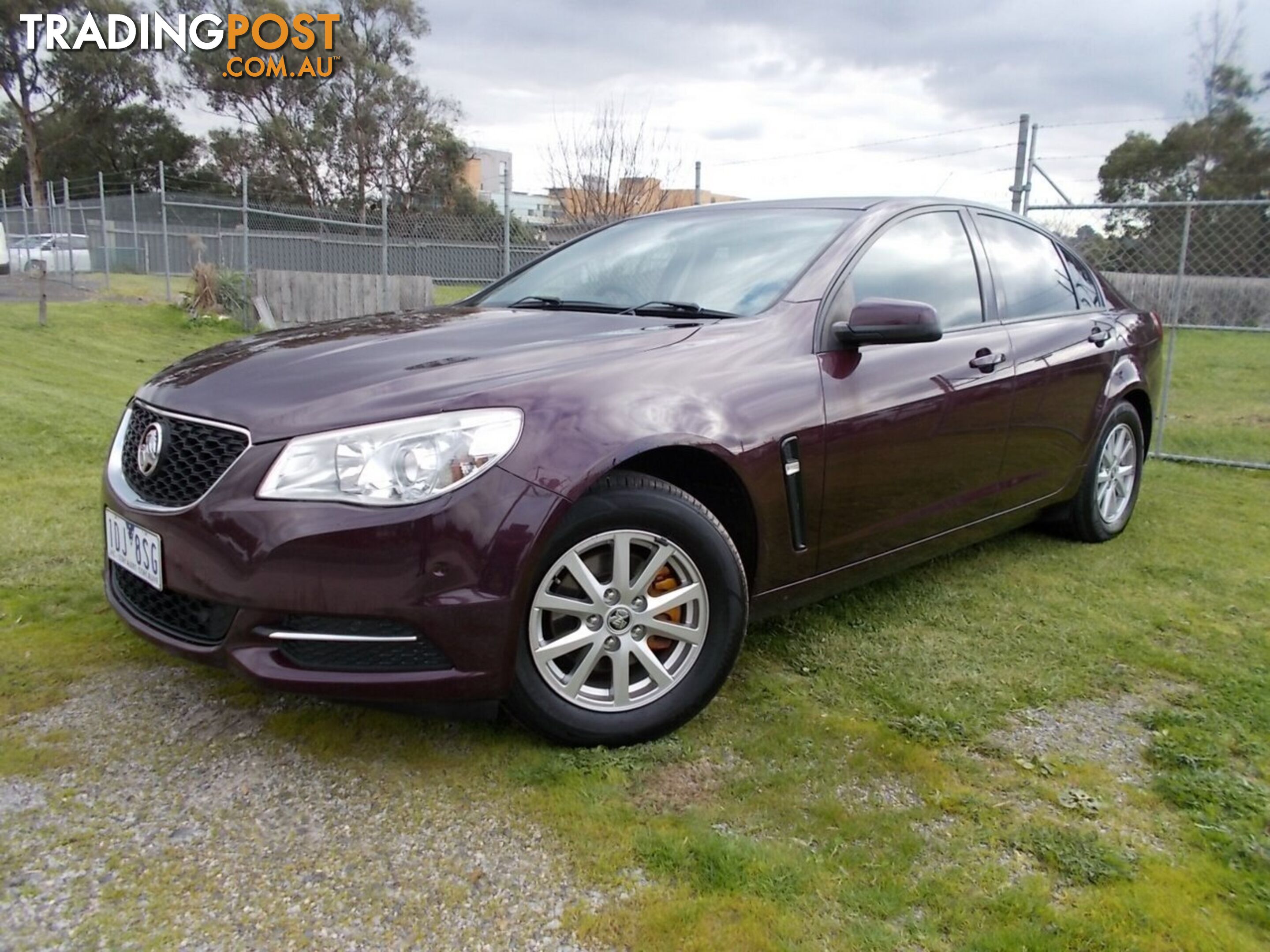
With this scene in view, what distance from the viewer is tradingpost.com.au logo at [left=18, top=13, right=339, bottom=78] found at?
1335 inches

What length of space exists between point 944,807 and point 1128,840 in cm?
40

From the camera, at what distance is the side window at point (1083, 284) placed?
4.43 metres

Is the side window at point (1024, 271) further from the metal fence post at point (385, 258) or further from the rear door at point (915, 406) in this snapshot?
the metal fence post at point (385, 258)

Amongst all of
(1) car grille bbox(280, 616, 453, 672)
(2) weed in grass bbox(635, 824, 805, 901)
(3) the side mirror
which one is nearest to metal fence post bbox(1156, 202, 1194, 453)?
(3) the side mirror

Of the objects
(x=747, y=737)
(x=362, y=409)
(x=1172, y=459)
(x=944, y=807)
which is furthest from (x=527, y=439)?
(x=1172, y=459)

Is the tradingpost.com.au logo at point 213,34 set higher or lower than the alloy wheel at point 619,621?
higher

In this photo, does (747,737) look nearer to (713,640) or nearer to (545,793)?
(713,640)

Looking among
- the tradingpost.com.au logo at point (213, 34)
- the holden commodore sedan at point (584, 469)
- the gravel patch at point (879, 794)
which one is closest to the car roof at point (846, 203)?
the holden commodore sedan at point (584, 469)

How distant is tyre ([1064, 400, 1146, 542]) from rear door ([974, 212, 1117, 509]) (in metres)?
0.22

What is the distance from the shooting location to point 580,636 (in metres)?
2.41

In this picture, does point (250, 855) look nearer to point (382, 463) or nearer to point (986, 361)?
point (382, 463)

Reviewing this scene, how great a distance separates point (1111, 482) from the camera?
461cm

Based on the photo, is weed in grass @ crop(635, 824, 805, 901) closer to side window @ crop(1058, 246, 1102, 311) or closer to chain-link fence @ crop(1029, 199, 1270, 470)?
side window @ crop(1058, 246, 1102, 311)

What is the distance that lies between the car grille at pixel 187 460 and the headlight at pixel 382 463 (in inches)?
6.7
